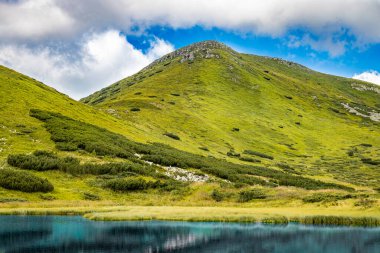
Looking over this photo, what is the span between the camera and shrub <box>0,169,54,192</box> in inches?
1832

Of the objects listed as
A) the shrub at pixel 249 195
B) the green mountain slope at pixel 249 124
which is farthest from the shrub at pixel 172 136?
the shrub at pixel 249 195

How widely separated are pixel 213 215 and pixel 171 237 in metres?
9.66

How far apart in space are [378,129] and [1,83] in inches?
6139

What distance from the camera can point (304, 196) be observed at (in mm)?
50250

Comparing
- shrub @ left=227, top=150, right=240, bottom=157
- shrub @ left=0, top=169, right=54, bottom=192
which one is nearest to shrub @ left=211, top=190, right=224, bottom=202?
shrub @ left=0, top=169, right=54, bottom=192

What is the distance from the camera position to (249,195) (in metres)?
52.8

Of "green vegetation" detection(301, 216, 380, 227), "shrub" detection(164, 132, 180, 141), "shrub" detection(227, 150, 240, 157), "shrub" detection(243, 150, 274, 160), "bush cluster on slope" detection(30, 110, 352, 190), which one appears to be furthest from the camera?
"shrub" detection(243, 150, 274, 160)

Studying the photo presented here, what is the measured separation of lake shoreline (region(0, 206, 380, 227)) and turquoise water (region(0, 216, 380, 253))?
1759mm

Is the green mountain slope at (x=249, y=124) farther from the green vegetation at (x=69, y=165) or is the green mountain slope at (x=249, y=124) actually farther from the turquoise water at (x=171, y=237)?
the turquoise water at (x=171, y=237)

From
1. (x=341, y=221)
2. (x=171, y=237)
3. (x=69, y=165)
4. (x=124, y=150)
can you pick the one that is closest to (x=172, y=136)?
(x=124, y=150)

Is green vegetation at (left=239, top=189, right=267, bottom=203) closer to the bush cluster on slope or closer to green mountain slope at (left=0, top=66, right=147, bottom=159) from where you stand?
the bush cluster on slope

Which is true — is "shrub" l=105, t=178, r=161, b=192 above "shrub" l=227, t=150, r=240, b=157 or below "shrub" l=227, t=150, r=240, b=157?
below

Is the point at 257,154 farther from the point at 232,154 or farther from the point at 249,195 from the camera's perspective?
the point at 249,195

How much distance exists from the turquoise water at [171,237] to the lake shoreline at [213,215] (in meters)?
1.76
